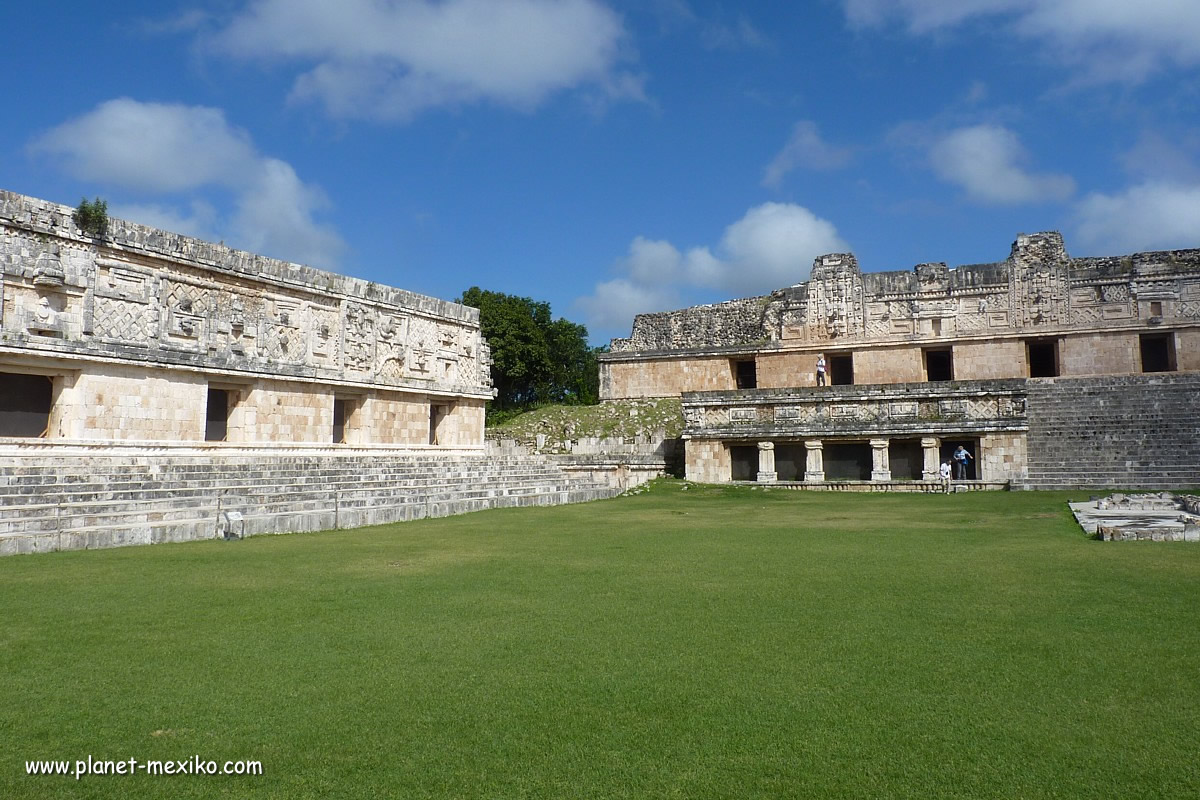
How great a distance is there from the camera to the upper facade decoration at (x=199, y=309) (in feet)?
39.7

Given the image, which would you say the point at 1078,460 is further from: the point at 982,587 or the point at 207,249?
the point at 207,249

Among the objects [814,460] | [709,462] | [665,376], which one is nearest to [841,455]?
[814,460]

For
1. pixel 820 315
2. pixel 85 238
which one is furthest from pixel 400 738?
pixel 820 315

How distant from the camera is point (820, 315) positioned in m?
24.8

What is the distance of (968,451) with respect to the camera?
1809cm

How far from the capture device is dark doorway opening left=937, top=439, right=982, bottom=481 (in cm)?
1739

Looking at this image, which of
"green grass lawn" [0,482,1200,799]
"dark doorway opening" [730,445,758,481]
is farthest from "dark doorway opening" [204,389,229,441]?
"dark doorway opening" [730,445,758,481]

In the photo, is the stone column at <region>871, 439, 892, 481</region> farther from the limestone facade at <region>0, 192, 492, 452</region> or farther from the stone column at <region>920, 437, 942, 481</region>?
the limestone facade at <region>0, 192, 492, 452</region>

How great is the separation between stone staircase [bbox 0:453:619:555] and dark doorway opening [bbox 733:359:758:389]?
35.8ft

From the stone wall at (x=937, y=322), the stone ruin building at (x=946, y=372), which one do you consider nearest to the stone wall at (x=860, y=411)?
the stone ruin building at (x=946, y=372)

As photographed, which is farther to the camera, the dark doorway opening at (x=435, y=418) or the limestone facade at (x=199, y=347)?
the dark doorway opening at (x=435, y=418)

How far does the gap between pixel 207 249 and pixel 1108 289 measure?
23252 millimetres

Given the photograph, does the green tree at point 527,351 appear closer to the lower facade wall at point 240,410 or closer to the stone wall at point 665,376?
the stone wall at point 665,376

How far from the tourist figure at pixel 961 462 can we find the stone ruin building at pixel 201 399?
318 inches
